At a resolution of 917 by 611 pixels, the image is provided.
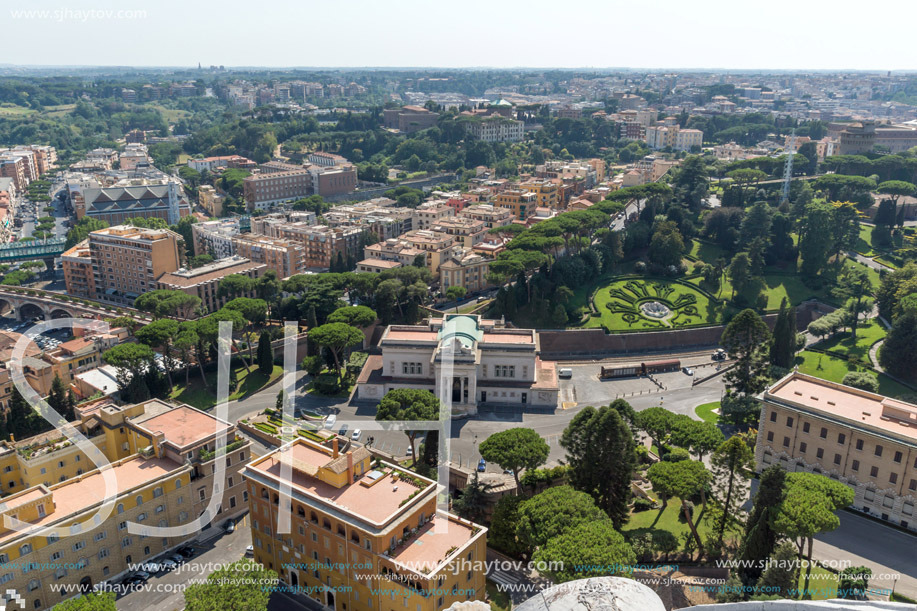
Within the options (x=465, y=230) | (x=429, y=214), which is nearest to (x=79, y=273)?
(x=429, y=214)

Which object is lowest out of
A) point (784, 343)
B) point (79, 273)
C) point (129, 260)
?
point (79, 273)

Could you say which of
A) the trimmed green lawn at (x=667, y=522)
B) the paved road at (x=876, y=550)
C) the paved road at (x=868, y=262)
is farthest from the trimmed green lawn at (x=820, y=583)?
the paved road at (x=868, y=262)

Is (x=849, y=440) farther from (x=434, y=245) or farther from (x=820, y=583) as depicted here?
(x=434, y=245)

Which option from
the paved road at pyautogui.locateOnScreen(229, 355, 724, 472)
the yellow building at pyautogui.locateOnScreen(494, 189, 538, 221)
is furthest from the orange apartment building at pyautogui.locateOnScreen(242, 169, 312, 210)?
the paved road at pyautogui.locateOnScreen(229, 355, 724, 472)

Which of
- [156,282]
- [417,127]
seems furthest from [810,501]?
[417,127]

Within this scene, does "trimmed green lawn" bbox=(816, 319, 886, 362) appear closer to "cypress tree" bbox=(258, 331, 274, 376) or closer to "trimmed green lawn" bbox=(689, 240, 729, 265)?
"trimmed green lawn" bbox=(689, 240, 729, 265)

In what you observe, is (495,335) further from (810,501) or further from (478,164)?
(478,164)
